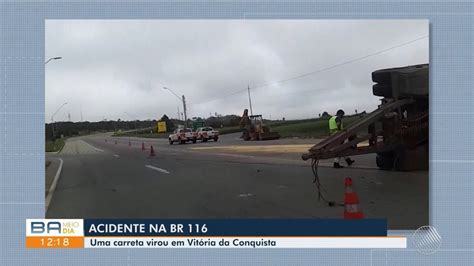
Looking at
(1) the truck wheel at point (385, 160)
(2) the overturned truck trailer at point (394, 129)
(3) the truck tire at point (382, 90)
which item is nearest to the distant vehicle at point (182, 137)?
(1) the truck wheel at point (385, 160)

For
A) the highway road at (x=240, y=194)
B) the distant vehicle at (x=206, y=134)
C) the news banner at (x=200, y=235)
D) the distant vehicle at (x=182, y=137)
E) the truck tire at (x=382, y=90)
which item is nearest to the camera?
the news banner at (x=200, y=235)

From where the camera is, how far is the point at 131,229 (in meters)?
4.45

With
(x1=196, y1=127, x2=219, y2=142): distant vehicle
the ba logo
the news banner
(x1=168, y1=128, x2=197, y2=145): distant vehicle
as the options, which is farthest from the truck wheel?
(x1=168, y1=128, x2=197, y2=145): distant vehicle

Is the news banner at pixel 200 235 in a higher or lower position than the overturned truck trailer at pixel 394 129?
lower

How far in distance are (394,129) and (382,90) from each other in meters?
1.72

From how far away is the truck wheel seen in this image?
37.3 ft

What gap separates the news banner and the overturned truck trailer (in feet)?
12.6

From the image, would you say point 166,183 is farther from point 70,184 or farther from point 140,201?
point 140,201

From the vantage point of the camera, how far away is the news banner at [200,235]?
4.43m
